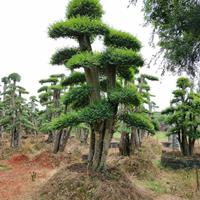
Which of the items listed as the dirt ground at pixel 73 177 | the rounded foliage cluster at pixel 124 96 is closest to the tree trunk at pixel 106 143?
the dirt ground at pixel 73 177

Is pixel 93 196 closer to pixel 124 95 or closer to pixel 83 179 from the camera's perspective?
pixel 83 179

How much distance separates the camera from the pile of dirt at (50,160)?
53.1 ft

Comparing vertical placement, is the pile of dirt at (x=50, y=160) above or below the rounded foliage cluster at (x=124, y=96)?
below

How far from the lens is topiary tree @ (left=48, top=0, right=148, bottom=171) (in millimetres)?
10016

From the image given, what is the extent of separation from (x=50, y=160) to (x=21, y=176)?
3.94 meters

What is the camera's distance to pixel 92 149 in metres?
11.4

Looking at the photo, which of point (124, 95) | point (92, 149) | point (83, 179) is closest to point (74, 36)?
Answer: point (124, 95)

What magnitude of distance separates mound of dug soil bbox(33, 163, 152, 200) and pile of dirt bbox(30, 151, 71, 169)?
5.70m

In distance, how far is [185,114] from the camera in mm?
17375

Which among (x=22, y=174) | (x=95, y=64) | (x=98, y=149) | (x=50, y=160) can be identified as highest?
(x=95, y=64)

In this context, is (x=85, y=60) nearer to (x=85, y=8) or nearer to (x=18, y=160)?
(x=85, y=8)

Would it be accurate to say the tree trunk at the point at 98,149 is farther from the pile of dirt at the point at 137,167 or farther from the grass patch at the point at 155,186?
the pile of dirt at the point at 137,167

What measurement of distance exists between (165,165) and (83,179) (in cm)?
783

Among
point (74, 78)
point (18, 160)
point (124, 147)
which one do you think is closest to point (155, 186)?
point (124, 147)
